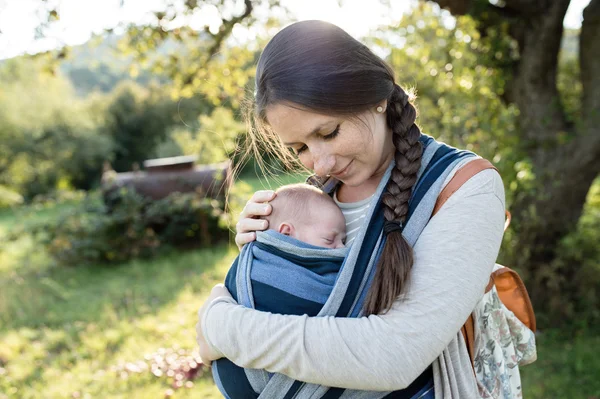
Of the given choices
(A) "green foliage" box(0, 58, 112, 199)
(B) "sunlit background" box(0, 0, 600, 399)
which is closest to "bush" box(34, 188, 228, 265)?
(B) "sunlit background" box(0, 0, 600, 399)

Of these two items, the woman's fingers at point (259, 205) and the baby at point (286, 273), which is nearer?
the baby at point (286, 273)

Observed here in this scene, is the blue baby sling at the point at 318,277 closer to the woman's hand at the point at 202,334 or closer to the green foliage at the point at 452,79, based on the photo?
the woman's hand at the point at 202,334

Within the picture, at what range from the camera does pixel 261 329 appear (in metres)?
1.12

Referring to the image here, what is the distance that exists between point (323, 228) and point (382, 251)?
289mm

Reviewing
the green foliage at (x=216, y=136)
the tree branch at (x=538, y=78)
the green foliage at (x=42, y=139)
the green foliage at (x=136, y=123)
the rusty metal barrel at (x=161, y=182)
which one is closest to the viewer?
the tree branch at (x=538, y=78)

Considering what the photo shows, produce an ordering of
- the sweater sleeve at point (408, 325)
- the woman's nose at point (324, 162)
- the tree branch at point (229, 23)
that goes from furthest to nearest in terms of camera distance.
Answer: the tree branch at point (229, 23) < the woman's nose at point (324, 162) < the sweater sleeve at point (408, 325)

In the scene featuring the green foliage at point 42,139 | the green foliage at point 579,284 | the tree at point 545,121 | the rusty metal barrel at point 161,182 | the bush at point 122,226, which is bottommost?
→ the green foliage at point 42,139

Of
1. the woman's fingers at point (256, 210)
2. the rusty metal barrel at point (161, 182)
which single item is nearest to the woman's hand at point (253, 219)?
the woman's fingers at point (256, 210)

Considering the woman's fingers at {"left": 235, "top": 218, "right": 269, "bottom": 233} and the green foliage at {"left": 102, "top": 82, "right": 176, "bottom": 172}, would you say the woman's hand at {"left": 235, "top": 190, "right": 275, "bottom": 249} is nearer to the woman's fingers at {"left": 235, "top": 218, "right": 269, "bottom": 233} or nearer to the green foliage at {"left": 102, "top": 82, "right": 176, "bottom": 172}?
the woman's fingers at {"left": 235, "top": 218, "right": 269, "bottom": 233}

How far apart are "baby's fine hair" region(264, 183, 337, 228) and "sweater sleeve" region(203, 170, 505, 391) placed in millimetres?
397

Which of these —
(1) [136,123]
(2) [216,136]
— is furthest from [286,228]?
(1) [136,123]

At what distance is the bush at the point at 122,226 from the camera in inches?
299

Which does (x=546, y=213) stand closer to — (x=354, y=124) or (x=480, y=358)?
(x=480, y=358)

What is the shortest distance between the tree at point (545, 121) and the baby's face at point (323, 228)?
8.73ft
